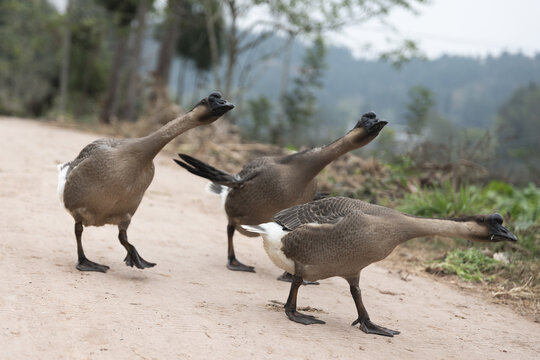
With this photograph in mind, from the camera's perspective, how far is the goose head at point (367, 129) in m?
4.01

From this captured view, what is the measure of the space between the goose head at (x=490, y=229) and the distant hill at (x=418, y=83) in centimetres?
1173

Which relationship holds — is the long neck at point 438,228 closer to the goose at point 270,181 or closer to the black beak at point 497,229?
the black beak at point 497,229

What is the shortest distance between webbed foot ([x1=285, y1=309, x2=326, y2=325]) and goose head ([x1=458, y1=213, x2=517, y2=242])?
1269mm

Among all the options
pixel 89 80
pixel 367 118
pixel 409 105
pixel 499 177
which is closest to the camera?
pixel 367 118

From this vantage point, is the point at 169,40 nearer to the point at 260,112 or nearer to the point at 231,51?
the point at 231,51

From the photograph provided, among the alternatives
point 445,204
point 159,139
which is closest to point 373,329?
point 159,139

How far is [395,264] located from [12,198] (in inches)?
189

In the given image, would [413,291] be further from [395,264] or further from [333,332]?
[333,332]

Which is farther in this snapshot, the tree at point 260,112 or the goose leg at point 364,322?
the tree at point 260,112

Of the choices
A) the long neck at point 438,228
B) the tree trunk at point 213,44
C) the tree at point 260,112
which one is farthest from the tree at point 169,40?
the long neck at point 438,228

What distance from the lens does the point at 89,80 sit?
30578 millimetres

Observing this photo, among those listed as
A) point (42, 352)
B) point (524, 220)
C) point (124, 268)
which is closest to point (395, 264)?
point (524, 220)

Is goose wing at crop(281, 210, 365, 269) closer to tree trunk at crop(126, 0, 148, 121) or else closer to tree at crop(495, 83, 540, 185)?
tree at crop(495, 83, 540, 185)

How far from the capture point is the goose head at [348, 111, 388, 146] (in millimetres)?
4008
